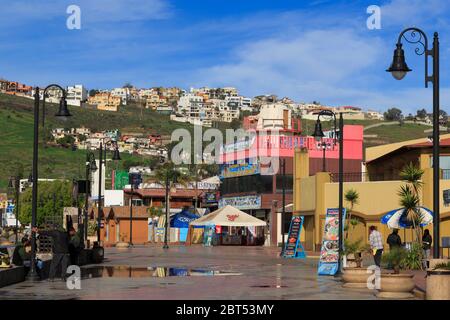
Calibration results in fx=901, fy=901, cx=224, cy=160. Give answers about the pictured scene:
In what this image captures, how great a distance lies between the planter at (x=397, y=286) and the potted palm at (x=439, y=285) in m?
1.00

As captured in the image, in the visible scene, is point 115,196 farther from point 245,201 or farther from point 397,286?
point 397,286

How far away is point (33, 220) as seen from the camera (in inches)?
1036

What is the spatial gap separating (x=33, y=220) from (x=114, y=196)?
284 feet

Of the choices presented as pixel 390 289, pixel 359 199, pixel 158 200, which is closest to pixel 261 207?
pixel 359 199

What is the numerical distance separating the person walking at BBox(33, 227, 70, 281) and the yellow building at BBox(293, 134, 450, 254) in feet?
86.3

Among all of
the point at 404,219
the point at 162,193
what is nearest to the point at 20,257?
the point at 404,219

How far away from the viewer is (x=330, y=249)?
2967cm

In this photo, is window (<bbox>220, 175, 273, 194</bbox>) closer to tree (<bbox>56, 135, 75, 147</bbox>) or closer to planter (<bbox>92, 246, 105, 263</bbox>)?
planter (<bbox>92, 246, 105, 263</bbox>)

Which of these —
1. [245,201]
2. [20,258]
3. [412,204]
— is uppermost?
[245,201]

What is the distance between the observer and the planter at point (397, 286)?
19.5m

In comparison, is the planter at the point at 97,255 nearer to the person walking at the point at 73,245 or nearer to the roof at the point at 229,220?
the person walking at the point at 73,245

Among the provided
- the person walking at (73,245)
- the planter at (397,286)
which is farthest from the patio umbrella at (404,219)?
the planter at (397,286)

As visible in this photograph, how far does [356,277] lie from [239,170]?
57604 millimetres
